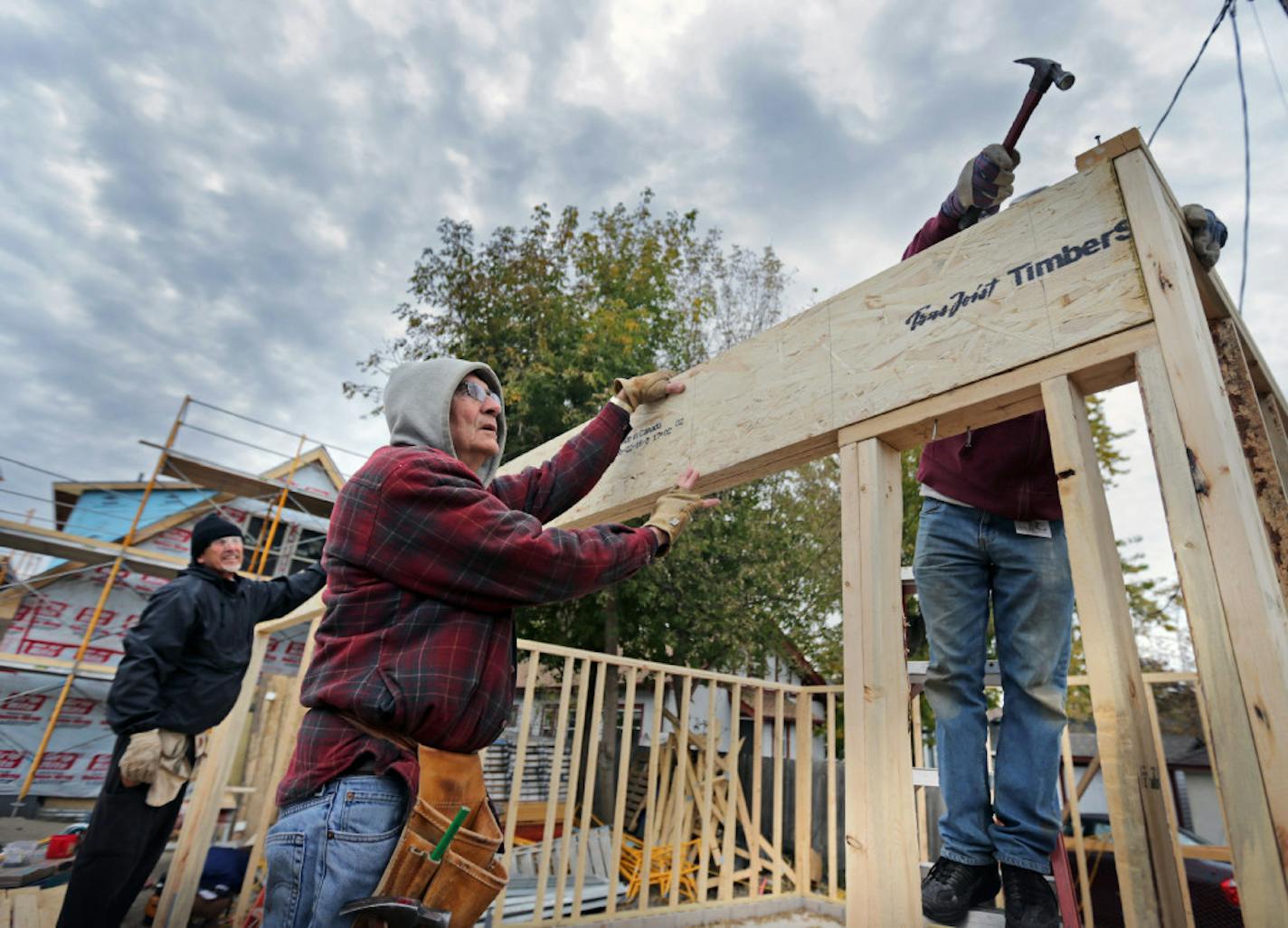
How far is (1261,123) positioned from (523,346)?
27.9ft

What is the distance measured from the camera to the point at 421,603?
1.48m

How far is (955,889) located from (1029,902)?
0.62 feet

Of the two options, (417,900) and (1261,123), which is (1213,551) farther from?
(1261,123)

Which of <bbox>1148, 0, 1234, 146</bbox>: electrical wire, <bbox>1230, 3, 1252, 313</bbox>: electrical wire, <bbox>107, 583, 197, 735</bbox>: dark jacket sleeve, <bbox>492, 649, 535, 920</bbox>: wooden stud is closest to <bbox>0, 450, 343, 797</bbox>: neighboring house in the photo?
<bbox>107, 583, 197, 735</bbox>: dark jacket sleeve

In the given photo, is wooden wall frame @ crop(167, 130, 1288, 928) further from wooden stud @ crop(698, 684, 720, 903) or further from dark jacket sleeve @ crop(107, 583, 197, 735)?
wooden stud @ crop(698, 684, 720, 903)

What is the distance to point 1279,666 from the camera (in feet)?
2.99

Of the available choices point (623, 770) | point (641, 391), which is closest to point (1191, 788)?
point (623, 770)

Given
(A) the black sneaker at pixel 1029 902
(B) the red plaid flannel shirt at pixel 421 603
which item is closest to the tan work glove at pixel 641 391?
(B) the red plaid flannel shirt at pixel 421 603

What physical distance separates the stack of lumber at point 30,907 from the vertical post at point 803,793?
190 inches

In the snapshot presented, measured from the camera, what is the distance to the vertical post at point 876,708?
4.14 ft

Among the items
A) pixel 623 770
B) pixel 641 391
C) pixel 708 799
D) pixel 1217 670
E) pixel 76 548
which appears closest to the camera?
pixel 1217 670

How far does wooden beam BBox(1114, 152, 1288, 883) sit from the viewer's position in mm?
901

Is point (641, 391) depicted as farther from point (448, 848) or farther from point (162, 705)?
point (162, 705)

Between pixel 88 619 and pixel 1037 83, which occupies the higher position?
pixel 1037 83
